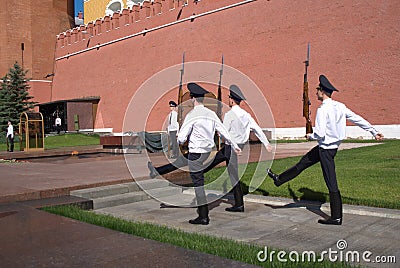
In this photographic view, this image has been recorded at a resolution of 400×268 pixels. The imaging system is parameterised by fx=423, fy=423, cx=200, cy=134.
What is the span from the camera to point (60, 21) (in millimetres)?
37250

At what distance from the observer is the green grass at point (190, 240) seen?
306 centimetres

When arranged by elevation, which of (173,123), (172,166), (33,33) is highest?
(33,33)

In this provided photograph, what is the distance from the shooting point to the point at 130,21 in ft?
95.1

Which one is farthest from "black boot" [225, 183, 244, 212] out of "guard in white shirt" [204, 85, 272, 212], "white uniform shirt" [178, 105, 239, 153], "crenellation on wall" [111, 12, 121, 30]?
"crenellation on wall" [111, 12, 121, 30]

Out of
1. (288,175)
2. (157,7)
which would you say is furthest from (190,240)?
Answer: (157,7)

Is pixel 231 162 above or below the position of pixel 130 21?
below

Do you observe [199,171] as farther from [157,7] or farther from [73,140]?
[157,7]

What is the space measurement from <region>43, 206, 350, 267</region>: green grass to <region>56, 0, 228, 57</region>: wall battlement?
19623 millimetres

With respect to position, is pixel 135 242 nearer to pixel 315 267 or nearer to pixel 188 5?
pixel 315 267

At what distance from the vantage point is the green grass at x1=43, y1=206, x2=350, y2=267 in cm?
306

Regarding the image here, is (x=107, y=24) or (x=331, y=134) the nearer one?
(x=331, y=134)

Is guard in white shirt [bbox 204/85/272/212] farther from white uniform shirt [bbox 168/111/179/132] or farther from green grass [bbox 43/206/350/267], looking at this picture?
white uniform shirt [bbox 168/111/179/132]

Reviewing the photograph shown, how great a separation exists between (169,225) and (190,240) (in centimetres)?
94

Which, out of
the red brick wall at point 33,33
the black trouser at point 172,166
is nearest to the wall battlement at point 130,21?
the red brick wall at point 33,33
